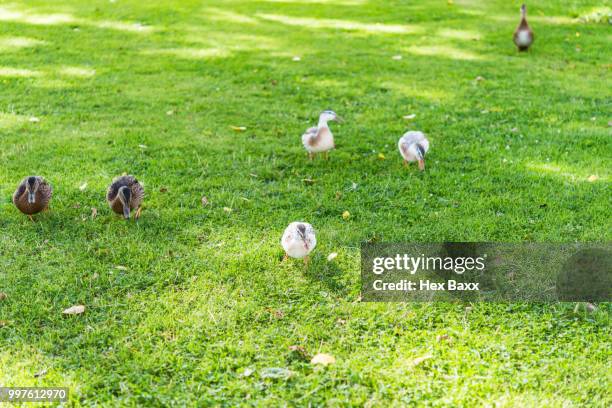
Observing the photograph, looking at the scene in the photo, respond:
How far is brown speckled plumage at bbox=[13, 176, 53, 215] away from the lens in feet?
17.4

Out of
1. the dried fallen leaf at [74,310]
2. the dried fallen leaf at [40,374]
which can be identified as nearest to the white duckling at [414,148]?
the dried fallen leaf at [74,310]

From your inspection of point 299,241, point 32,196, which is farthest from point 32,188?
point 299,241

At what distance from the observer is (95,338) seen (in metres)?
4.09

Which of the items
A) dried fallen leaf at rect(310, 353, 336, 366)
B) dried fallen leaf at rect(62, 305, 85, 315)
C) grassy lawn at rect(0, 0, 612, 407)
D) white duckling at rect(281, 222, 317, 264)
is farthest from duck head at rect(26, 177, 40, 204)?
dried fallen leaf at rect(310, 353, 336, 366)

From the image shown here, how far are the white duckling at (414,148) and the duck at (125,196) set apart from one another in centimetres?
260

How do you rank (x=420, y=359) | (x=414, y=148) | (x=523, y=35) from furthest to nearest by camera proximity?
(x=523, y=35), (x=414, y=148), (x=420, y=359)

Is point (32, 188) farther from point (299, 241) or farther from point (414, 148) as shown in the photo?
point (414, 148)

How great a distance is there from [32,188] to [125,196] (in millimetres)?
745

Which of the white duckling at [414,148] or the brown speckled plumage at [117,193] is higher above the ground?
the white duckling at [414,148]

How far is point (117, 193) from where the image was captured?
5.39 m

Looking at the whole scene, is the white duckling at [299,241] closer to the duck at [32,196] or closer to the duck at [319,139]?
the duck at [319,139]

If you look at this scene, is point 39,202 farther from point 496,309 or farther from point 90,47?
point 90,47

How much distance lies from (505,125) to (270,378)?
5052mm

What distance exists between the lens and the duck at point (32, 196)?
5270mm
